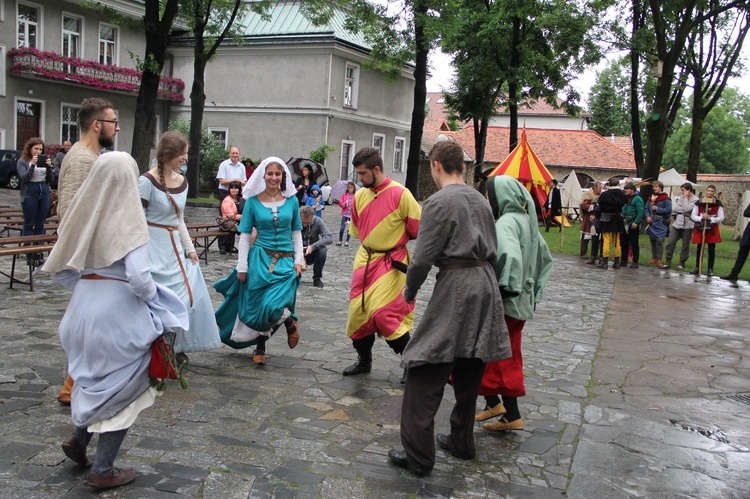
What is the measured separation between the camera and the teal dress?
607 cm

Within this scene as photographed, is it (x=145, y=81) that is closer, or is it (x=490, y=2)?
(x=145, y=81)

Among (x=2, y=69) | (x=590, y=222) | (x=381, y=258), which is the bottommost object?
(x=590, y=222)

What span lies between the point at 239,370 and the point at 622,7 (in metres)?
24.2

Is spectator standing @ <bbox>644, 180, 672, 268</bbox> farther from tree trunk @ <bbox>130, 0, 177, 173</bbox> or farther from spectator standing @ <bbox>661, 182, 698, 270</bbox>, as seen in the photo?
tree trunk @ <bbox>130, 0, 177, 173</bbox>

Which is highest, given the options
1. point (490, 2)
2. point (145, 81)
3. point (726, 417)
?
point (490, 2)

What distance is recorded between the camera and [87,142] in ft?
14.8

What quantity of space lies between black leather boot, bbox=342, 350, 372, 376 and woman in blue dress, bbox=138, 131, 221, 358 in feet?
4.04

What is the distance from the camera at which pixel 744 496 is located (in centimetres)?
413

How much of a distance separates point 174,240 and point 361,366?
78.5 inches

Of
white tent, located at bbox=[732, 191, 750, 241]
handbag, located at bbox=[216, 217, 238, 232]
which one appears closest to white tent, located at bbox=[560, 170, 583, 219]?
white tent, located at bbox=[732, 191, 750, 241]

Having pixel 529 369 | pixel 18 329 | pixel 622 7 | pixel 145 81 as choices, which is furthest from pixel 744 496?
pixel 622 7

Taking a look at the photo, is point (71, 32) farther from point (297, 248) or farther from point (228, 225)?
point (297, 248)

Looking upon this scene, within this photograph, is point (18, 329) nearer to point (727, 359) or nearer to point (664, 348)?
point (664, 348)

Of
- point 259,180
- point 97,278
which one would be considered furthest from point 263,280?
point 97,278
